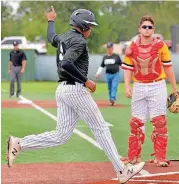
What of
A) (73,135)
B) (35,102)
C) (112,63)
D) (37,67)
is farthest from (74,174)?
(37,67)

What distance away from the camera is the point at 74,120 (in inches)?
350

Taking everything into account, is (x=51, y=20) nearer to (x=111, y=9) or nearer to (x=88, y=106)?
(x=88, y=106)

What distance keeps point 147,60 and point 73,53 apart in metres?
2.18

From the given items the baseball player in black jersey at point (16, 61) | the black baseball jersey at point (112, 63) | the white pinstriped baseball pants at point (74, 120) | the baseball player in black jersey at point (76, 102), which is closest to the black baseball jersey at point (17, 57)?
the baseball player in black jersey at point (16, 61)

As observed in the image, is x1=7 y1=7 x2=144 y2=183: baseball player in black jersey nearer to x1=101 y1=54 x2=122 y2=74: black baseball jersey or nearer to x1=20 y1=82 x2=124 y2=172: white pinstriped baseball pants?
x1=20 y1=82 x2=124 y2=172: white pinstriped baseball pants

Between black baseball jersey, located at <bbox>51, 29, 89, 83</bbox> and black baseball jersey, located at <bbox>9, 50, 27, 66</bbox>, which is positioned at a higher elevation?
black baseball jersey, located at <bbox>51, 29, 89, 83</bbox>

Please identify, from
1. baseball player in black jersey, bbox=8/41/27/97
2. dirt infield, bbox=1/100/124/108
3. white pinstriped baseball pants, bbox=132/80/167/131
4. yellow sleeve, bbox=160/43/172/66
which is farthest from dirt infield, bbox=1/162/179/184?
baseball player in black jersey, bbox=8/41/27/97

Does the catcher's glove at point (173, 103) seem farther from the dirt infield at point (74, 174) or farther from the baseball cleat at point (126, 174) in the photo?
the baseball cleat at point (126, 174)

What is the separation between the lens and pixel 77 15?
8.89 m

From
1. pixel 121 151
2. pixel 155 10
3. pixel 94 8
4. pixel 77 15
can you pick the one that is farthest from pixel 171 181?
pixel 155 10

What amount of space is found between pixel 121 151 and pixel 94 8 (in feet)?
165

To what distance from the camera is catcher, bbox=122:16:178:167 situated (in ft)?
34.3

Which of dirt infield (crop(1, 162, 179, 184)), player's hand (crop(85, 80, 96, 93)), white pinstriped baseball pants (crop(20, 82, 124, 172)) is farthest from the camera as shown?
dirt infield (crop(1, 162, 179, 184))

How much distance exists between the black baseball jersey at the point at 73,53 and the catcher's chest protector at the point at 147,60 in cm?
183
